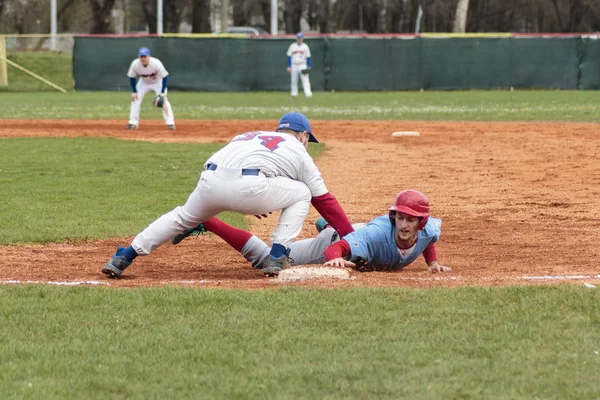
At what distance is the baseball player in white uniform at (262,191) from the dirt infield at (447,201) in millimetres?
303

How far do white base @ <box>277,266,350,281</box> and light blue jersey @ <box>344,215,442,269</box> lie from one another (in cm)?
33

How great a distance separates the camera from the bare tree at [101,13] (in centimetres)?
4975

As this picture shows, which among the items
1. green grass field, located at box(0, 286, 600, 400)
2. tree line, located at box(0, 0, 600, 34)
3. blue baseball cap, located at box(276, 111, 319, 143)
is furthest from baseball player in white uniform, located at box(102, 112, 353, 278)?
tree line, located at box(0, 0, 600, 34)

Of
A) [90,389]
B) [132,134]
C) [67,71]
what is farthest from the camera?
[67,71]

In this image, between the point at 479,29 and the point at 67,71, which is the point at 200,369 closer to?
the point at 67,71

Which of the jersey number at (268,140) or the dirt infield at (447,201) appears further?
the dirt infield at (447,201)

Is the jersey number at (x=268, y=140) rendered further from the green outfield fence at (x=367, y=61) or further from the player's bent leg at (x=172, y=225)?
the green outfield fence at (x=367, y=61)

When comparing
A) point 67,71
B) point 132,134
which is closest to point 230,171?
point 132,134

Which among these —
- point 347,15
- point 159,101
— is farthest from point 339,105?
point 347,15

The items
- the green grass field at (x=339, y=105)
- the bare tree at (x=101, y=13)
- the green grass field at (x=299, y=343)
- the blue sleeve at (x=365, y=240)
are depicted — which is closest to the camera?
the green grass field at (x=299, y=343)

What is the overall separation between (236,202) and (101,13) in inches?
1776

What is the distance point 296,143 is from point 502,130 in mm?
14038

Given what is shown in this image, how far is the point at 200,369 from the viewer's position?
482 centimetres

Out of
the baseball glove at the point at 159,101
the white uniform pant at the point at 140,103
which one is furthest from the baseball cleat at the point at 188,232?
the white uniform pant at the point at 140,103
